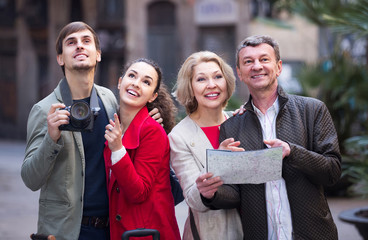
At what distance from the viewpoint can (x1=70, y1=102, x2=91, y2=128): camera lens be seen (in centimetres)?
297

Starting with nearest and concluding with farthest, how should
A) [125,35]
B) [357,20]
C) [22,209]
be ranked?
[357,20] → [22,209] → [125,35]

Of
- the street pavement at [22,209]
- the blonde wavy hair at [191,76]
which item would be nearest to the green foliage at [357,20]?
the blonde wavy hair at [191,76]

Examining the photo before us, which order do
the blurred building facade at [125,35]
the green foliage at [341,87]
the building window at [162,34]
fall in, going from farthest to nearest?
the building window at [162,34] < the blurred building facade at [125,35] < the green foliage at [341,87]

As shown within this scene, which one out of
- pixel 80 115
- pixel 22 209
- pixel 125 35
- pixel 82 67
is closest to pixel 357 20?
pixel 82 67

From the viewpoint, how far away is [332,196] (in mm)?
9711

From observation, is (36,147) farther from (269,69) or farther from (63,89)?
(269,69)

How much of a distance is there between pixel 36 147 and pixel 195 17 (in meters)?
15.9

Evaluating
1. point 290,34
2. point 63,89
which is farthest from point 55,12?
point 63,89

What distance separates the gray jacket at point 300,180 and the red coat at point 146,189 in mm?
325

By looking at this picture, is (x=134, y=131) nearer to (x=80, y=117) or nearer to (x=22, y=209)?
(x=80, y=117)

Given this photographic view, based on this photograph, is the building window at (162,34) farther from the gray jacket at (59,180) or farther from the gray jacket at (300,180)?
the gray jacket at (300,180)

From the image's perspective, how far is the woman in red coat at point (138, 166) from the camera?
2957 millimetres

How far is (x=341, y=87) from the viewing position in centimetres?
859

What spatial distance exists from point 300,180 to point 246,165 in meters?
0.35
